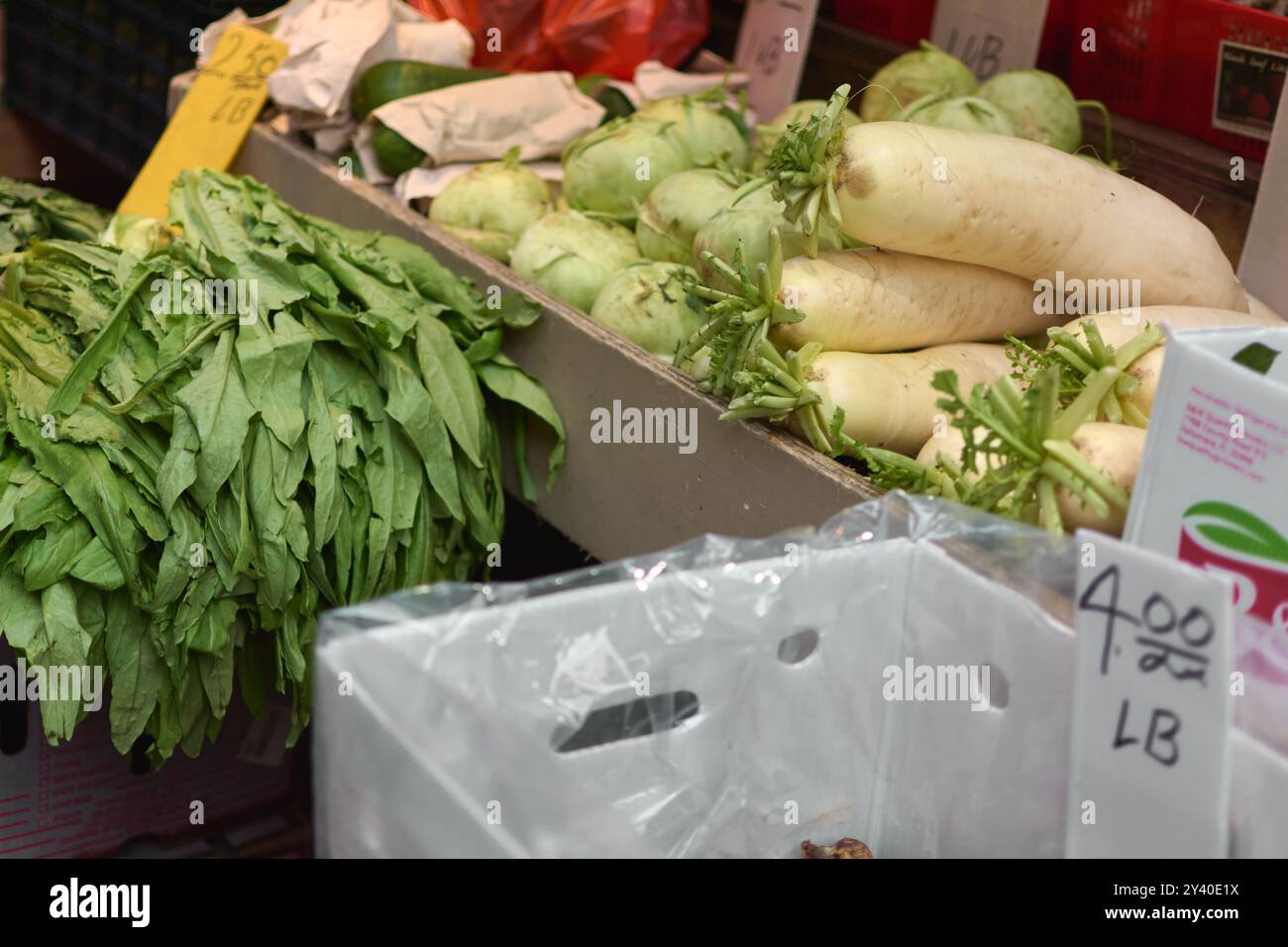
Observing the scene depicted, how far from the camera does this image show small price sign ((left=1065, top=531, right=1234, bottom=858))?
0.77 meters

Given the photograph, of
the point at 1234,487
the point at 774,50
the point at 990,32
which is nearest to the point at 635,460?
the point at 1234,487

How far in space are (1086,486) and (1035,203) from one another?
53 centimetres

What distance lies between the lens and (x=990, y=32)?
2.13 m

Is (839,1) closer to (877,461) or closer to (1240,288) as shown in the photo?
(1240,288)

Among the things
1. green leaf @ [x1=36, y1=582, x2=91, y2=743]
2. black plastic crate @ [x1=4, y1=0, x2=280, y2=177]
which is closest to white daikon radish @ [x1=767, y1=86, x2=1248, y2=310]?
green leaf @ [x1=36, y1=582, x2=91, y2=743]

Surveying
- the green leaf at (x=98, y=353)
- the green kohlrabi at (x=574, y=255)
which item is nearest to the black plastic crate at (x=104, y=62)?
the green kohlrabi at (x=574, y=255)

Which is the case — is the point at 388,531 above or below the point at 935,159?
below

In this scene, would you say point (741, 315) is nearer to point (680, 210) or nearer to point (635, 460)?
point (635, 460)

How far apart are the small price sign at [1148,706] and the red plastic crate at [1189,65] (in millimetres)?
1184

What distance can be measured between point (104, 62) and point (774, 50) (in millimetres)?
1562

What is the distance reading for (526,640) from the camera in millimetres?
907

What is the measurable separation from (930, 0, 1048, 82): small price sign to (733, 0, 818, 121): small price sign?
9.7 inches

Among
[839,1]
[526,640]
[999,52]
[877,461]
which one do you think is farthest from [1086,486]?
[839,1]

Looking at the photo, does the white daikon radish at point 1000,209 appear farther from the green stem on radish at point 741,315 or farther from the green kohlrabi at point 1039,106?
the green kohlrabi at point 1039,106
